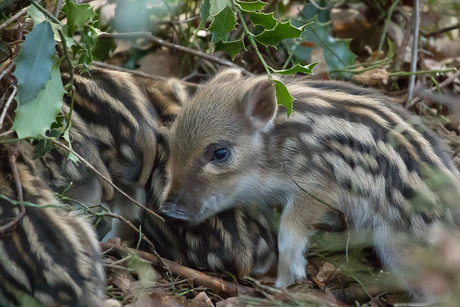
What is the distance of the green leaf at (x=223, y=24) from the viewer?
8.08 ft

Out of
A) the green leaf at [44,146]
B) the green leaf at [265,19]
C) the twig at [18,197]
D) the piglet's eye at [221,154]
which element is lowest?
the piglet's eye at [221,154]

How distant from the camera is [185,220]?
296 centimetres

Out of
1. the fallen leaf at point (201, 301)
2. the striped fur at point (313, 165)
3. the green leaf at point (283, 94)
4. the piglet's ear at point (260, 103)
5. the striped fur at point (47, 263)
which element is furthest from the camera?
the piglet's ear at point (260, 103)

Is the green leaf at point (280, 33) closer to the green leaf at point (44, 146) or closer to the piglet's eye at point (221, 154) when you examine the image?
the piglet's eye at point (221, 154)

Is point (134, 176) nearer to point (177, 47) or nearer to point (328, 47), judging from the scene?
point (177, 47)

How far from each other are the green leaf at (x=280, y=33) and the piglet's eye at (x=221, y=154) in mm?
760

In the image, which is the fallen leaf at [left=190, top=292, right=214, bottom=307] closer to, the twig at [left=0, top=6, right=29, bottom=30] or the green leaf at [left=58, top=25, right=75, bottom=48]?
the green leaf at [left=58, top=25, right=75, bottom=48]

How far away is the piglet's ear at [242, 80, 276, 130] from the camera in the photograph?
9.67 ft

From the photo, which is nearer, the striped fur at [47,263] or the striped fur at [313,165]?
the striped fur at [47,263]

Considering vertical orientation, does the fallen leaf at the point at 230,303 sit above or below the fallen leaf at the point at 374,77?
below

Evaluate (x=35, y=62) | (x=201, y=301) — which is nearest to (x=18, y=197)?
(x=35, y=62)

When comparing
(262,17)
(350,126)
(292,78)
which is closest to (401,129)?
(350,126)

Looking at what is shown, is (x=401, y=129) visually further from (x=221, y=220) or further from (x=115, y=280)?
(x=115, y=280)

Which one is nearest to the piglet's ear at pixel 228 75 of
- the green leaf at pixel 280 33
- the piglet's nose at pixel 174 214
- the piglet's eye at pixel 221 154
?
the piglet's eye at pixel 221 154
